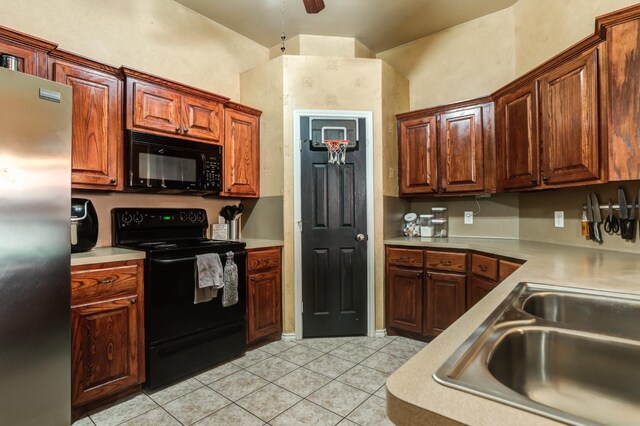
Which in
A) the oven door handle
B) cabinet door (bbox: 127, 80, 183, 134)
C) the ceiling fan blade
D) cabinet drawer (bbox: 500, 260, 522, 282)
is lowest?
cabinet drawer (bbox: 500, 260, 522, 282)

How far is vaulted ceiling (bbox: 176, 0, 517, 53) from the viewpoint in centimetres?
303

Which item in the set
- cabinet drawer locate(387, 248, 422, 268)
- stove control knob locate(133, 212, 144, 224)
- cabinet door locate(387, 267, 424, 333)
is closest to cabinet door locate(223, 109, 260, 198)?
stove control knob locate(133, 212, 144, 224)

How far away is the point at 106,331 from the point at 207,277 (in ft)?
2.14

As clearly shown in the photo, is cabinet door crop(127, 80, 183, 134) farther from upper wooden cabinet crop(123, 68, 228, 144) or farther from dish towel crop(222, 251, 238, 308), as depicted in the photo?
dish towel crop(222, 251, 238, 308)

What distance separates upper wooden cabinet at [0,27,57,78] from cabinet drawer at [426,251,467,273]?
3010 mm

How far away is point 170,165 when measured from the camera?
2594mm

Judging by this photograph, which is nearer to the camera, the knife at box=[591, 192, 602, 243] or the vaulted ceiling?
the knife at box=[591, 192, 602, 243]

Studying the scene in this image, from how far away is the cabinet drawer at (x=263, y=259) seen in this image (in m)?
2.82

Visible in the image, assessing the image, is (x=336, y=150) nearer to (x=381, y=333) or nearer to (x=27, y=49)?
(x=381, y=333)

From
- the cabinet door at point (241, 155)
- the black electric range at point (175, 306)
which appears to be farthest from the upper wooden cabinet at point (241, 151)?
the black electric range at point (175, 306)

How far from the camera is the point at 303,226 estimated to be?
3051mm

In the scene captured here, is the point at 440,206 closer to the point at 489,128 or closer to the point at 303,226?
the point at 489,128

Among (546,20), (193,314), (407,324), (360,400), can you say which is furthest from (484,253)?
(193,314)

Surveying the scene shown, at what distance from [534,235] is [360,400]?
2.05 metres
